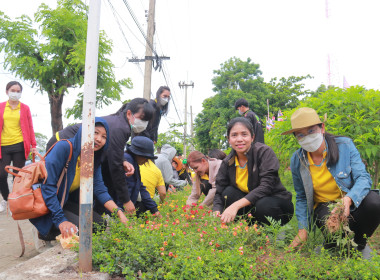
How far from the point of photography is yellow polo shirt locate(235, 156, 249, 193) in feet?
12.3

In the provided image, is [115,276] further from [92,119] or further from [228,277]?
[92,119]

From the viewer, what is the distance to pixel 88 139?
7.57ft

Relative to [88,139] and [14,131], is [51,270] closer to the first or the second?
[88,139]

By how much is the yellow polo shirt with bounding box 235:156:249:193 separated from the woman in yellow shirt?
10.8 ft

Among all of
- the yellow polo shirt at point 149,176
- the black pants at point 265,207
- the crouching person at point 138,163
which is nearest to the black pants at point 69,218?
the crouching person at point 138,163

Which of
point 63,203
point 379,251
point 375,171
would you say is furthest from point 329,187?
point 63,203

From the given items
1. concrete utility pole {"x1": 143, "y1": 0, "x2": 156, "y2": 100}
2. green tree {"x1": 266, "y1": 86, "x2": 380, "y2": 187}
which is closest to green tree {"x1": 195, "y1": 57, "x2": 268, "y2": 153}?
concrete utility pole {"x1": 143, "y1": 0, "x2": 156, "y2": 100}

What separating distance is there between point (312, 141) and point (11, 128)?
4517 millimetres

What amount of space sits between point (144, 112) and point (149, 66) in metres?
9.00

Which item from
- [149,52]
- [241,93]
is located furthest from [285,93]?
[149,52]

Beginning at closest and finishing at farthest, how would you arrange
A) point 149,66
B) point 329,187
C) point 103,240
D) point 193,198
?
point 103,240, point 329,187, point 193,198, point 149,66

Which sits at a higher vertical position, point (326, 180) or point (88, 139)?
point (88, 139)

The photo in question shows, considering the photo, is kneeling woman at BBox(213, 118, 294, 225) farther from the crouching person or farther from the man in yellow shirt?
the man in yellow shirt

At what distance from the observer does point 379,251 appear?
334 centimetres
